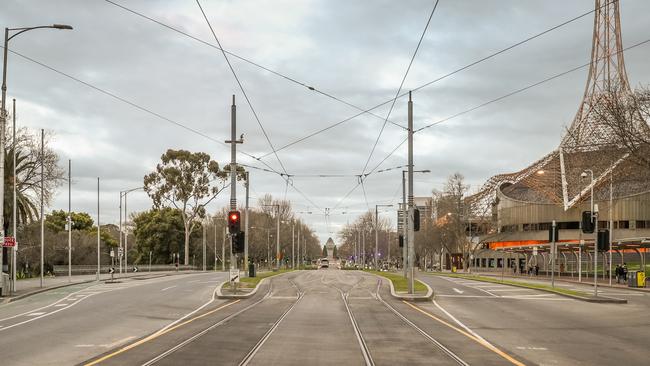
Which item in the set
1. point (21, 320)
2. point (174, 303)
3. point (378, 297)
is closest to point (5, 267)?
point (174, 303)

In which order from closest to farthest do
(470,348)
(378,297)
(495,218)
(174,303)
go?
1. (470,348)
2. (174,303)
3. (378,297)
4. (495,218)

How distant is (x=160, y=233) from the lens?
3799 inches

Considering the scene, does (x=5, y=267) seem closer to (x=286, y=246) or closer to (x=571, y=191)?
(x=571, y=191)

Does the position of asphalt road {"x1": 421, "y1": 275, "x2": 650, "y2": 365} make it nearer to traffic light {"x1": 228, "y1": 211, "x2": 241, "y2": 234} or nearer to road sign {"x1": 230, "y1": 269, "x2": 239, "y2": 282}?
traffic light {"x1": 228, "y1": 211, "x2": 241, "y2": 234}

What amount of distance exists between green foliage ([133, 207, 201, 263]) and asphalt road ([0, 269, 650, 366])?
64.0 metres

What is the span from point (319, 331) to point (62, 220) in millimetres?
84126

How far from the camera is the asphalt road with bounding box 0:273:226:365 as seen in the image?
14539 mm

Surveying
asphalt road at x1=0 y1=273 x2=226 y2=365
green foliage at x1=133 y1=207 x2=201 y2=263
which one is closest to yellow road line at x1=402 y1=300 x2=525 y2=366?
asphalt road at x1=0 y1=273 x2=226 y2=365

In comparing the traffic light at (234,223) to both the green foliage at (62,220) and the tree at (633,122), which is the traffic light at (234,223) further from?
the green foliage at (62,220)

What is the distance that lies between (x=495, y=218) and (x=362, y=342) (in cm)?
9295

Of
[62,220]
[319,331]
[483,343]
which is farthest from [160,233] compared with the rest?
[483,343]

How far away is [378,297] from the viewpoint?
32.9 meters

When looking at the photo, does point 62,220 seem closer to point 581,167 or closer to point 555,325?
point 581,167

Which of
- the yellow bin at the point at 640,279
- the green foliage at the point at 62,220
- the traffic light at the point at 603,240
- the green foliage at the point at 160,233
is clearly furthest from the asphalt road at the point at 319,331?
the green foliage at the point at 160,233
